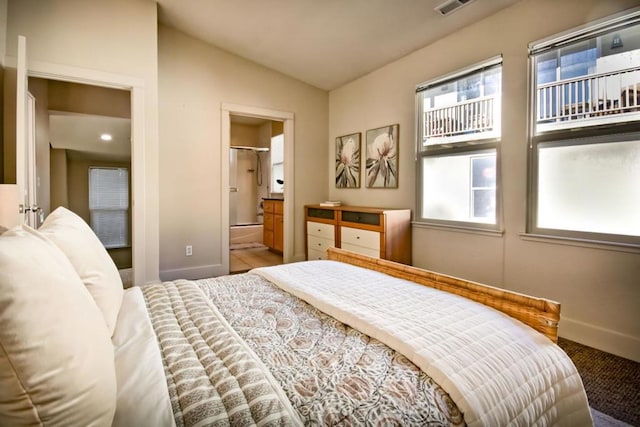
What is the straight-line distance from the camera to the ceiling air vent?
2657 millimetres

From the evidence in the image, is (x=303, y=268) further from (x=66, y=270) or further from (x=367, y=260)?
(x=66, y=270)

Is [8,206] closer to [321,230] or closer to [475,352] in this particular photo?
[475,352]

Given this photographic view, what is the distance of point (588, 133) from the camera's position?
7.61 ft

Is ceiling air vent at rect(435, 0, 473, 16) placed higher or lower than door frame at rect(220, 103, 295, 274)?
higher

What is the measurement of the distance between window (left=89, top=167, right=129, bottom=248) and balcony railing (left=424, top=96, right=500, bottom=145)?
5.05 metres

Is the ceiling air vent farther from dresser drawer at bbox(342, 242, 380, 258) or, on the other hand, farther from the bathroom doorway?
the bathroom doorway

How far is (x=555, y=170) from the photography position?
8.24 feet

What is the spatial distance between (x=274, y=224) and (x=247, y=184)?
218 cm

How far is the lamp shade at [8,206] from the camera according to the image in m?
1.64

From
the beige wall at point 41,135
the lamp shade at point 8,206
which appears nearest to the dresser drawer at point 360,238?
the lamp shade at point 8,206

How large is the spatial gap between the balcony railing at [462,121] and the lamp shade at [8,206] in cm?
332

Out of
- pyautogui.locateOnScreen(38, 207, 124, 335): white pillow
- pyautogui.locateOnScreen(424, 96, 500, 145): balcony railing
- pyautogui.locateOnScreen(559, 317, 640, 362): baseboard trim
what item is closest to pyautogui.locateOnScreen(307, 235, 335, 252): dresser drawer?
pyautogui.locateOnScreen(424, 96, 500, 145): balcony railing

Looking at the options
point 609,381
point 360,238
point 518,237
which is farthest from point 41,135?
point 609,381

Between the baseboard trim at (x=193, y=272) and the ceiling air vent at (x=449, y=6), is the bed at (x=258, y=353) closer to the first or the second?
the ceiling air vent at (x=449, y=6)
